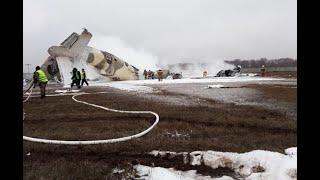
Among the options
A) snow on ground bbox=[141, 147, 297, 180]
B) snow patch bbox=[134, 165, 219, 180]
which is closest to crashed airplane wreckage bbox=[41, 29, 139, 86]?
snow on ground bbox=[141, 147, 297, 180]

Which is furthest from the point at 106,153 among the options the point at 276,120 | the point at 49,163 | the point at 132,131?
the point at 276,120

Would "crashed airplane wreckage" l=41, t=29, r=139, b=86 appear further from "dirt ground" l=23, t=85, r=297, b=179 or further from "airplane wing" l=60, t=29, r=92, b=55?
"dirt ground" l=23, t=85, r=297, b=179

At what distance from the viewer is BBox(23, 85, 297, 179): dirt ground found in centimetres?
774

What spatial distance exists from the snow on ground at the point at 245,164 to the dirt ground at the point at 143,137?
0.29 m

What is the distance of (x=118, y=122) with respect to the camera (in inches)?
481

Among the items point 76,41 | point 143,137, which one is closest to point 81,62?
point 76,41

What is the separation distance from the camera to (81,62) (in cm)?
3950

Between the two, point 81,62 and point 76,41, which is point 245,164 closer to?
point 76,41

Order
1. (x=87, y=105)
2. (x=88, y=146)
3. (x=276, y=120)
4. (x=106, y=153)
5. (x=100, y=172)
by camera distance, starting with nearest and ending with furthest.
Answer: (x=100, y=172) < (x=106, y=153) < (x=88, y=146) < (x=276, y=120) < (x=87, y=105)

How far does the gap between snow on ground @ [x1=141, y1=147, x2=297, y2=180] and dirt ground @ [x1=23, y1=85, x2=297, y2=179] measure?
0.94ft

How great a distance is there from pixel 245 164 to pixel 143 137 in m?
3.24
